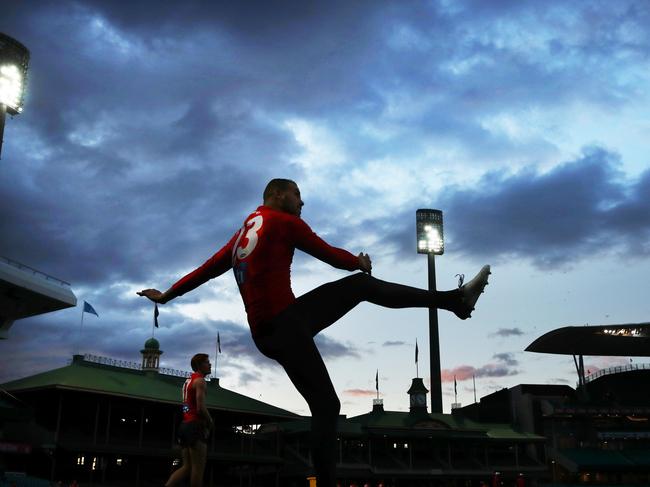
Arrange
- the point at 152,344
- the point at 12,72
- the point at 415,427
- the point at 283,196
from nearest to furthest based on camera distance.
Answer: the point at 283,196
the point at 12,72
the point at 152,344
the point at 415,427

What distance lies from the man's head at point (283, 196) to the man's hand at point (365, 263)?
62 cm

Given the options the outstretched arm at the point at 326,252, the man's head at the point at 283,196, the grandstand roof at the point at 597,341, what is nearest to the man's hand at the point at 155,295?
the man's head at the point at 283,196

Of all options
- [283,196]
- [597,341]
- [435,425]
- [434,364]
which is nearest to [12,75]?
[435,425]

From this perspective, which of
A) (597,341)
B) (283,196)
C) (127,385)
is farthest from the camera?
(597,341)

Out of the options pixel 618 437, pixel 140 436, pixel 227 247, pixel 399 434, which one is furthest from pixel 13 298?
pixel 618 437

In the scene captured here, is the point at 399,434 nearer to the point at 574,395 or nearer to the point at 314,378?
the point at 574,395

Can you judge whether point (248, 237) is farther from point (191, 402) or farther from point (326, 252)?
point (191, 402)

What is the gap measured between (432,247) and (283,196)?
88135 mm

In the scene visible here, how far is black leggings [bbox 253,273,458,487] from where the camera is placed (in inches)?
158

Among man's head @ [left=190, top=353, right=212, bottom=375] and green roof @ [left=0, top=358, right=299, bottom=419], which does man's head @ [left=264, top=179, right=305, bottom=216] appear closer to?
man's head @ [left=190, top=353, right=212, bottom=375]

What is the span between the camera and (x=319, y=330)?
4.27m

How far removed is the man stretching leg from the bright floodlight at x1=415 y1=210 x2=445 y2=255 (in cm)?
8761

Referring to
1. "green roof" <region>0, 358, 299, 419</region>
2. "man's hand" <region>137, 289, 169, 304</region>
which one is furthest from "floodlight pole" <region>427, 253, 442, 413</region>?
"man's hand" <region>137, 289, 169, 304</region>

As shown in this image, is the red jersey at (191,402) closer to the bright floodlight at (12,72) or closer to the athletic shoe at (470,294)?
the athletic shoe at (470,294)
